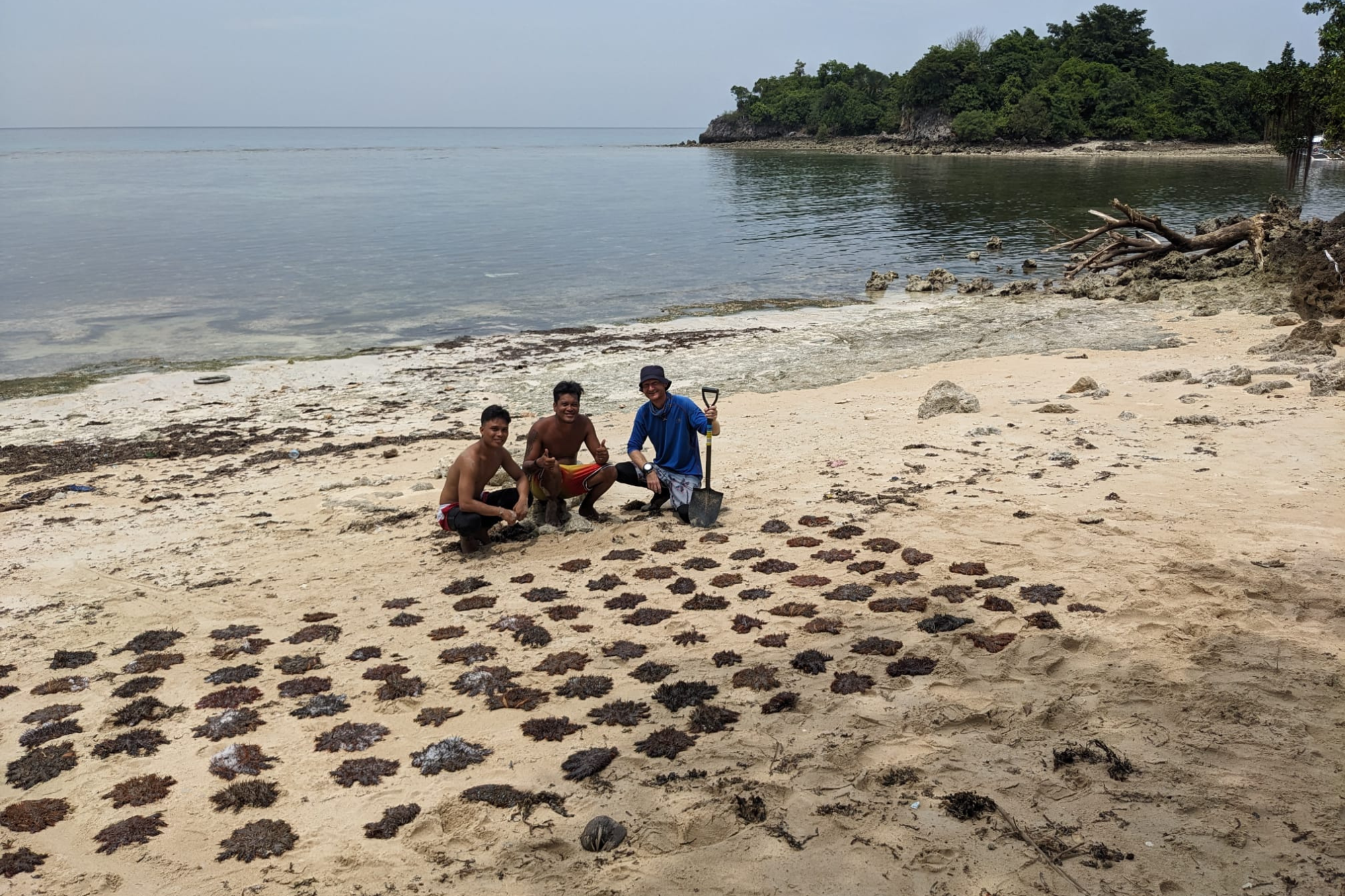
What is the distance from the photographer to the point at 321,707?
20.2ft

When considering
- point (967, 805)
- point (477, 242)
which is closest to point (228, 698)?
point (967, 805)

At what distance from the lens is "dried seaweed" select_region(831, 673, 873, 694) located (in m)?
5.77

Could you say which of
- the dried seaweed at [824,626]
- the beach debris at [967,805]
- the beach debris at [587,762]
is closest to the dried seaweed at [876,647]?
the dried seaweed at [824,626]

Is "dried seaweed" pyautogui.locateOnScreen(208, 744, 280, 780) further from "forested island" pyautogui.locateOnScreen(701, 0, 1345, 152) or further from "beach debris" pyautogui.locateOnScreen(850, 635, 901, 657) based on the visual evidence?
"forested island" pyautogui.locateOnScreen(701, 0, 1345, 152)

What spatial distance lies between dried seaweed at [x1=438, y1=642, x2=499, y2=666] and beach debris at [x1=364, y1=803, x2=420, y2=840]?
174 centimetres

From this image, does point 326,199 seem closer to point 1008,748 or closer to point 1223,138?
point 1008,748

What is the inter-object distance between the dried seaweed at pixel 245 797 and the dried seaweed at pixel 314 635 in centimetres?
199

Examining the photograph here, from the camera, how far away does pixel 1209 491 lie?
A: 28.0 ft

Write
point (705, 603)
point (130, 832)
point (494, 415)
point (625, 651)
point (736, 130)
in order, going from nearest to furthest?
point (130, 832) < point (625, 651) < point (705, 603) < point (494, 415) < point (736, 130)

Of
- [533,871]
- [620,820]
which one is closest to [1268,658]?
[620,820]

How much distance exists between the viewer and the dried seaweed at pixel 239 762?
5.41 m

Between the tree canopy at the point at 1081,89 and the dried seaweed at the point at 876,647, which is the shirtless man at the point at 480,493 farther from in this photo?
the tree canopy at the point at 1081,89

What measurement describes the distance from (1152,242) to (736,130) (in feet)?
540

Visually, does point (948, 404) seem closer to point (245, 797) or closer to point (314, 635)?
point (314, 635)
